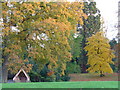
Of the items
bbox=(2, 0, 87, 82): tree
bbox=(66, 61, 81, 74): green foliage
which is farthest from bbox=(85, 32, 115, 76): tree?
bbox=(2, 0, 87, 82): tree

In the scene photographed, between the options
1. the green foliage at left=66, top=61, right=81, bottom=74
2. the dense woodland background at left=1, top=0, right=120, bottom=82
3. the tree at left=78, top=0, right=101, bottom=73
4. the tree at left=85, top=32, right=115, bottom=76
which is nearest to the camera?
the dense woodland background at left=1, top=0, right=120, bottom=82

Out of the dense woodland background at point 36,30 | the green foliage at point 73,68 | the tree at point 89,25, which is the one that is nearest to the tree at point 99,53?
the green foliage at point 73,68

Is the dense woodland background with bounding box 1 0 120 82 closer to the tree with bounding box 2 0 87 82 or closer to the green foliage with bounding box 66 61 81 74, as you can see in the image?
the tree with bounding box 2 0 87 82

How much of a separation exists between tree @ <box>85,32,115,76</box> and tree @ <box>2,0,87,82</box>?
792cm

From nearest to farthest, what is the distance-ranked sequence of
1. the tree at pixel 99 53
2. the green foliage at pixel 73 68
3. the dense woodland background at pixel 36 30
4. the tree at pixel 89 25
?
1. the dense woodland background at pixel 36 30
2. the tree at pixel 99 53
3. the green foliage at pixel 73 68
4. the tree at pixel 89 25

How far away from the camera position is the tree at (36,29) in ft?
38.8

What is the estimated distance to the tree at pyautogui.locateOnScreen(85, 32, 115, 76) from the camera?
21047 millimetres

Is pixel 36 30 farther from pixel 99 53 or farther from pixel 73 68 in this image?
pixel 73 68

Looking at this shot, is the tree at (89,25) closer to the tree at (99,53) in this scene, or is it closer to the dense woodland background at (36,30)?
the tree at (99,53)

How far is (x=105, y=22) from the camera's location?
22938 mm

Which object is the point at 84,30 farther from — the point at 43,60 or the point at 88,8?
the point at 43,60

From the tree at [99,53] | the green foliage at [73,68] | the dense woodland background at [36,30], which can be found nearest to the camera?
the dense woodland background at [36,30]

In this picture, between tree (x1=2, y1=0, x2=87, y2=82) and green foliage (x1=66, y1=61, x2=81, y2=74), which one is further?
green foliage (x1=66, y1=61, x2=81, y2=74)

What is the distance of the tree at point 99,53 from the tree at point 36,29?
792 cm
